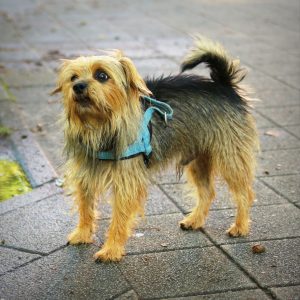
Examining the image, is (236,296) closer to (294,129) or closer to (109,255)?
(109,255)

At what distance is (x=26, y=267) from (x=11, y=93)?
183 inches

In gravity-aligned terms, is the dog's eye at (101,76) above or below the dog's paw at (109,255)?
above

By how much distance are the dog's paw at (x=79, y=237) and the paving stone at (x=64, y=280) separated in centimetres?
15

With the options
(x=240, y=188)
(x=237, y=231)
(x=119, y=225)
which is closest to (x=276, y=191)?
(x=240, y=188)

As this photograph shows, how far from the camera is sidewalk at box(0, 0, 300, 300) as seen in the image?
4348 mm

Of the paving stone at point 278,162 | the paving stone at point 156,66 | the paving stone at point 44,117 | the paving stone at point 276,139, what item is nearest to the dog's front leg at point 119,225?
the paving stone at point 44,117

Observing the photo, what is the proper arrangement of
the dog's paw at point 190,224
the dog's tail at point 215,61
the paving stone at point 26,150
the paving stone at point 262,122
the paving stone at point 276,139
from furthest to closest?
the paving stone at point 262,122
the paving stone at point 276,139
the paving stone at point 26,150
the dog's paw at point 190,224
the dog's tail at point 215,61

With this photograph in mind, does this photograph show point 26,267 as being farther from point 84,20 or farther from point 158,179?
point 84,20

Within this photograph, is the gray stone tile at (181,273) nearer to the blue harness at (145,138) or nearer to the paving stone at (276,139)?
the blue harness at (145,138)

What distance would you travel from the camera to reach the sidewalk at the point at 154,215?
4348mm

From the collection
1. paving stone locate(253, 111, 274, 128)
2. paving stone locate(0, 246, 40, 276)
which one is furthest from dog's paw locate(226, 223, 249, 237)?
paving stone locate(253, 111, 274, 128)

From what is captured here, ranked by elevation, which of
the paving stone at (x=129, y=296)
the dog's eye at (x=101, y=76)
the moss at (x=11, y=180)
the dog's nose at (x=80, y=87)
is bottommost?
the moss at (x=11, y=180)

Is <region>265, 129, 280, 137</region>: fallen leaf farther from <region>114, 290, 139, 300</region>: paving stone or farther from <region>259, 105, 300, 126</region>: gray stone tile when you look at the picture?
<region>114, 290, 139, 300</region>: paving stone

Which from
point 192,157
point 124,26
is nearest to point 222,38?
point 124,26
